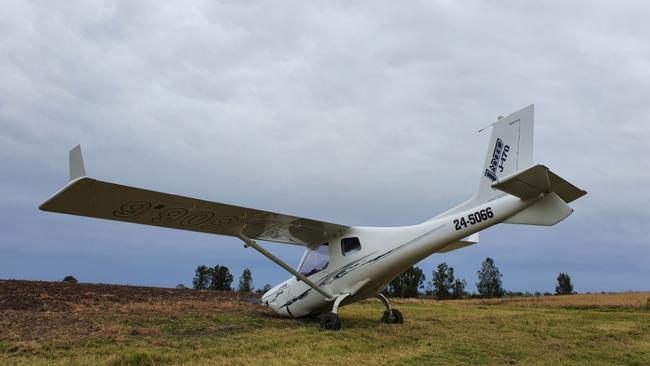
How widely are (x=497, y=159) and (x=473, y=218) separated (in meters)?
1.56

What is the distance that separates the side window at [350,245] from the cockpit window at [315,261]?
0.58m

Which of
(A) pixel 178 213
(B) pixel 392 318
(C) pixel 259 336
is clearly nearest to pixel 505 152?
(B) pixel 392 318

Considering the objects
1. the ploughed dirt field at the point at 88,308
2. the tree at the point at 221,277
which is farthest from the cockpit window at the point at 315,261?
the tree at the point at 221,277

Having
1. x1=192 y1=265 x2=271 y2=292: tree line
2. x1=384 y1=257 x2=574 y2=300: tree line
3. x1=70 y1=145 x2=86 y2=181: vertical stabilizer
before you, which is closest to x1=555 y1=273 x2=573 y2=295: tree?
x1=384 y1=257 x2=574 y2=300: tree line

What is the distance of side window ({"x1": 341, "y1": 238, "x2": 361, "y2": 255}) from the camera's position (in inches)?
526

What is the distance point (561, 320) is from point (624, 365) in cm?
826

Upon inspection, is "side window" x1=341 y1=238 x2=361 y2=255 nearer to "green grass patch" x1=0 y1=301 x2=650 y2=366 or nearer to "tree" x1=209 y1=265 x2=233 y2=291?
"green grass patch" x1=0 y1=301 x2=650 y2=366

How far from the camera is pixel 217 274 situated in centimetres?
4691

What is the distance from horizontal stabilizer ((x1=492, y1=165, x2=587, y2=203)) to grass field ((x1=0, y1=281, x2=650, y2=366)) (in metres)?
3.31

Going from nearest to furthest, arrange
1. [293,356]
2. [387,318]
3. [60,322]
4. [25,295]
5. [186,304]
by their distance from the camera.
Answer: [293,356] → [60,322] → [387,318] → [25,295] → [186,304]

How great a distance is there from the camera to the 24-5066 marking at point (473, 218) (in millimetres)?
11508

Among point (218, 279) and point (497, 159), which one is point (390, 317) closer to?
point (497, 159)

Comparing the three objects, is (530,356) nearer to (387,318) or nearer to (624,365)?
(624,365)

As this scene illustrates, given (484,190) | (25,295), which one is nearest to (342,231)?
(484,190)
